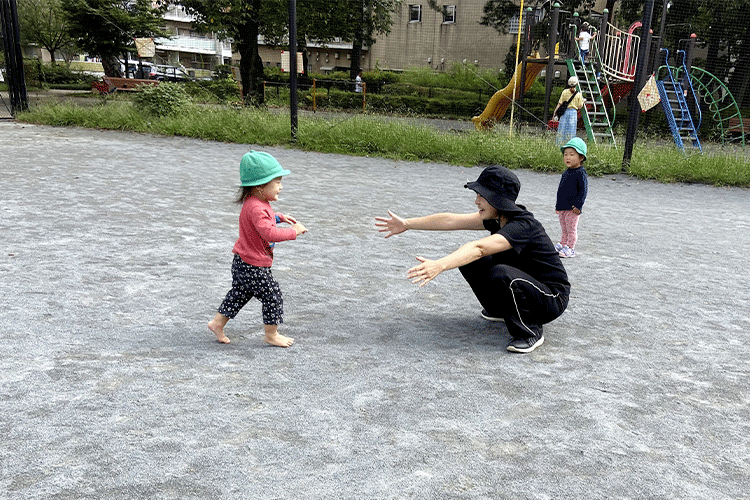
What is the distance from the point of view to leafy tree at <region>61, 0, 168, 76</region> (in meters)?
27.6

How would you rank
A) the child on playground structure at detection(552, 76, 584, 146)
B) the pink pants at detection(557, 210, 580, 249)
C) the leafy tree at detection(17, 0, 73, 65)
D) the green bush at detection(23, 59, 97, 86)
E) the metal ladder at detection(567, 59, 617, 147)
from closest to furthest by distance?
the pink pants at detection(557, 210, 580, 249), the child on playground structure at detection(552, 76, 584, 146), the metal ladder at detection(567, 59, 617, 147), the green bush at detection(23, 59, 97, 86), the leafy tree at detection(17, 0, 73, 65)

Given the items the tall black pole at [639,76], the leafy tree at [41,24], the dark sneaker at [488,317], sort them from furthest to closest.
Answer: the leafy tree at [41,24], the tall black pole at [639,76], the dark sneaker at [488,317]

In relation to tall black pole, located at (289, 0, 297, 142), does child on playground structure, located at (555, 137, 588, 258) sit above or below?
below

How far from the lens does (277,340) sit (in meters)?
3.63

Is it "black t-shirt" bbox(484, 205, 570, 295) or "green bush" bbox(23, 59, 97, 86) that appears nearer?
"black t-shirt" bbox(484, 205, 570, 295)

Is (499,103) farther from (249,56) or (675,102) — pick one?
(249,56)

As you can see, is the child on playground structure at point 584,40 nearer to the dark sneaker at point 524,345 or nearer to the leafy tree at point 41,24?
the dark sneaker at point 524,345

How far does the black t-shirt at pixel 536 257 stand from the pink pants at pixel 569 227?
236cm

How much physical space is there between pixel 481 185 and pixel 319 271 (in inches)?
75.1

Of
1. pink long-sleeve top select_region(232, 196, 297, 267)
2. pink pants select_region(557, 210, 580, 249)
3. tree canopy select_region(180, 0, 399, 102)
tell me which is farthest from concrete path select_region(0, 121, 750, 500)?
tree canopy select_region(180, 0, 399, 102)

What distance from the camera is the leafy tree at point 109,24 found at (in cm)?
2759

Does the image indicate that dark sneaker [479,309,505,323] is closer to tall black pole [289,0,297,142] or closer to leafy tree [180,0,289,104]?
tall black pole [289,0,297,142]

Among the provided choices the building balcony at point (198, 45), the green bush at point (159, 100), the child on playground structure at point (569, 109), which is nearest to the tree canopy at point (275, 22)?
the green bush at point (159, 100)

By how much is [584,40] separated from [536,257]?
14050mm
